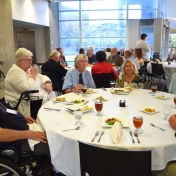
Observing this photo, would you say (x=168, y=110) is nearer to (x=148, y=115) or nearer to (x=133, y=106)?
(x=148, y=115)

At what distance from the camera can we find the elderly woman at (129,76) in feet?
10.5

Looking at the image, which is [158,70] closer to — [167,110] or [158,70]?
[158,70]

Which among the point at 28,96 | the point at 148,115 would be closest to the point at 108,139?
the point at 148,115

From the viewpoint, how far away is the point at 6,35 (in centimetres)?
701

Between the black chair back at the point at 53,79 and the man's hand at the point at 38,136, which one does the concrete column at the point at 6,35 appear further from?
the man's hand at the point at 38,136

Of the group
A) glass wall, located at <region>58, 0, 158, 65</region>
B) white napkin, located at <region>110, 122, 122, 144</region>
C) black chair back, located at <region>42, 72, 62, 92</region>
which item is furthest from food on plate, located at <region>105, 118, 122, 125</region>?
glass wall, located at <region>58, 0, 158, 65</region>

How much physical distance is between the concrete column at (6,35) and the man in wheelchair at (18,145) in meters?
5.44

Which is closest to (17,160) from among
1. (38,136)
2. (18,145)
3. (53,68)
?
(18,145)

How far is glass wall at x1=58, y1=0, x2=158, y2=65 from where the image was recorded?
11.8 m

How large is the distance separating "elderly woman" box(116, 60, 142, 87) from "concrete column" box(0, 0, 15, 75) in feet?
16.0

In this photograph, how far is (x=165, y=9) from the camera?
1221cm

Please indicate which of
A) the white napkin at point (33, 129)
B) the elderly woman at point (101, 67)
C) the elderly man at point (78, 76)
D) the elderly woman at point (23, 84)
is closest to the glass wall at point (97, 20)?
the elderly woman at point (101, 67)

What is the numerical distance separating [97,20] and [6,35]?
643 centimetres

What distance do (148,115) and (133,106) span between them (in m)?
0.29
